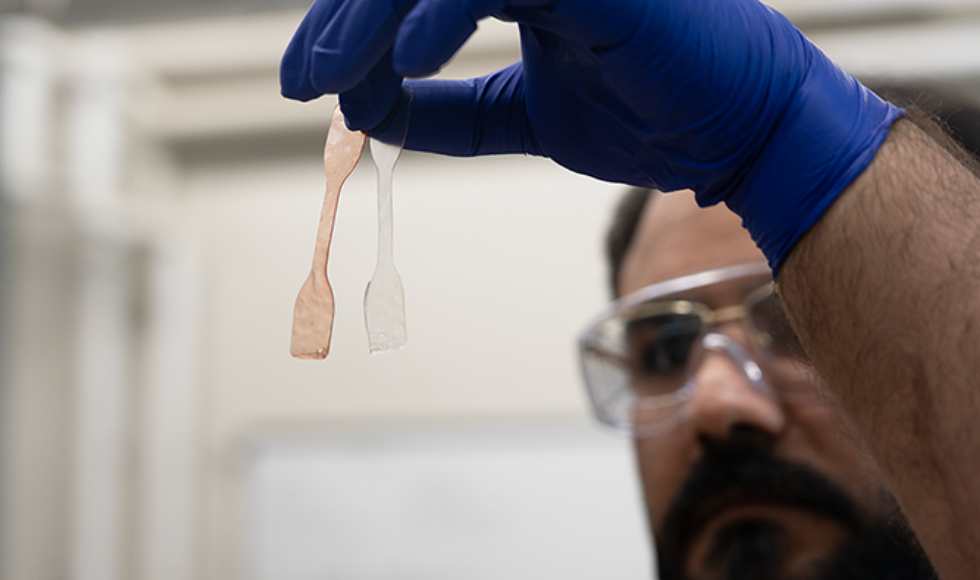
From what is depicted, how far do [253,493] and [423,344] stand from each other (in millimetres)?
849

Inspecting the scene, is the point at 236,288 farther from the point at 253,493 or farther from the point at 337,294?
the point at 253,493

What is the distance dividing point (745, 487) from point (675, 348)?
0.26 metres

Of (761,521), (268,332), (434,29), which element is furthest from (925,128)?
(268,332)

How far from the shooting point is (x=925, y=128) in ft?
1.79

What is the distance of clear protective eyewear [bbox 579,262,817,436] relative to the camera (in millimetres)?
1142

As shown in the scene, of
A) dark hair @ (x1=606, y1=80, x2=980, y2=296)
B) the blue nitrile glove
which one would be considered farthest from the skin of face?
the blue nitrile glove

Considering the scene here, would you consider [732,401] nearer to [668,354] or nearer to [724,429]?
[724,429]

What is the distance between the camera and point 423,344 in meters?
2.86

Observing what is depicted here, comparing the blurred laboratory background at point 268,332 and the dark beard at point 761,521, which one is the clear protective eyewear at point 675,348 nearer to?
the dark beard at point 761,521

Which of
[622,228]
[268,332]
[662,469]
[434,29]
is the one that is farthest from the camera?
[268,332]

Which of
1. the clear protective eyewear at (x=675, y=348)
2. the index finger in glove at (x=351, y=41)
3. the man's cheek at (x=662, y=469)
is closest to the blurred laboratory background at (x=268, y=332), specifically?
the clear protective eyewear at (x=675, y=348)

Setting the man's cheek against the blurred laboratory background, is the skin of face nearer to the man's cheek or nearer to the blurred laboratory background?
the man's cheek

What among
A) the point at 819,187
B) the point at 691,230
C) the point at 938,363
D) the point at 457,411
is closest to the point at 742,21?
the point at 819,187

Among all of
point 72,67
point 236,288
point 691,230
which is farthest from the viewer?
point 236,288
